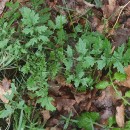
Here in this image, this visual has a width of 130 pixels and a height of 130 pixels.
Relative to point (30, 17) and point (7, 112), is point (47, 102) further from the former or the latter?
point (30, 17)

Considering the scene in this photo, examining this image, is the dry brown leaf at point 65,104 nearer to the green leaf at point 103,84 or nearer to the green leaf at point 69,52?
the green leaf at point 103,84

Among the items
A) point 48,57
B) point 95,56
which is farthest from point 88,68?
point 48,57

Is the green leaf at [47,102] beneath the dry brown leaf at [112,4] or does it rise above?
beneath

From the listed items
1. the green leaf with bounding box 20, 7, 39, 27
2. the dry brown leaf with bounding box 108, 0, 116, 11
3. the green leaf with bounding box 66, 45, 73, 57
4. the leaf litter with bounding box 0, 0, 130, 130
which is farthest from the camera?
the dry brown leaf with bounding box 108, 0, 116, 11

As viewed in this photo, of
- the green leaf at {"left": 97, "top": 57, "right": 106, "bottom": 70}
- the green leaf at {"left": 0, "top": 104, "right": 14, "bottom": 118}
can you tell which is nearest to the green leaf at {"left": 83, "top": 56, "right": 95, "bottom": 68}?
the green leaf at {"left": 97, "top": 57, "right": 106, "bottom": 70}

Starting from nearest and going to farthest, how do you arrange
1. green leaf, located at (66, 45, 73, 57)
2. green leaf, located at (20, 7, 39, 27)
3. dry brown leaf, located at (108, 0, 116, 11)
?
green leaf, located at (20, 7, 39, 27)
green leaf, located at (66, 45, 73, 57)
dry brown leaf, located at (108, 0, 116, 11)

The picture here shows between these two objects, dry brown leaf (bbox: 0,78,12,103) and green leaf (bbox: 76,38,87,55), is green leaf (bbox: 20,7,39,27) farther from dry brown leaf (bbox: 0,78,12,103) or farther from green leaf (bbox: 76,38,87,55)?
dry brown leaf (bbox: 0,78,12,103)

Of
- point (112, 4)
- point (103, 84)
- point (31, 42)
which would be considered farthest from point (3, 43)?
point (112, 4)

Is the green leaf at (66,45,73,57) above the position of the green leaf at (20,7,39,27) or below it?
below

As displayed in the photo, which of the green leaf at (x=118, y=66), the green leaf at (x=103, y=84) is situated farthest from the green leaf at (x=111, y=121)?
the green leaf at (x=118, y=66)
